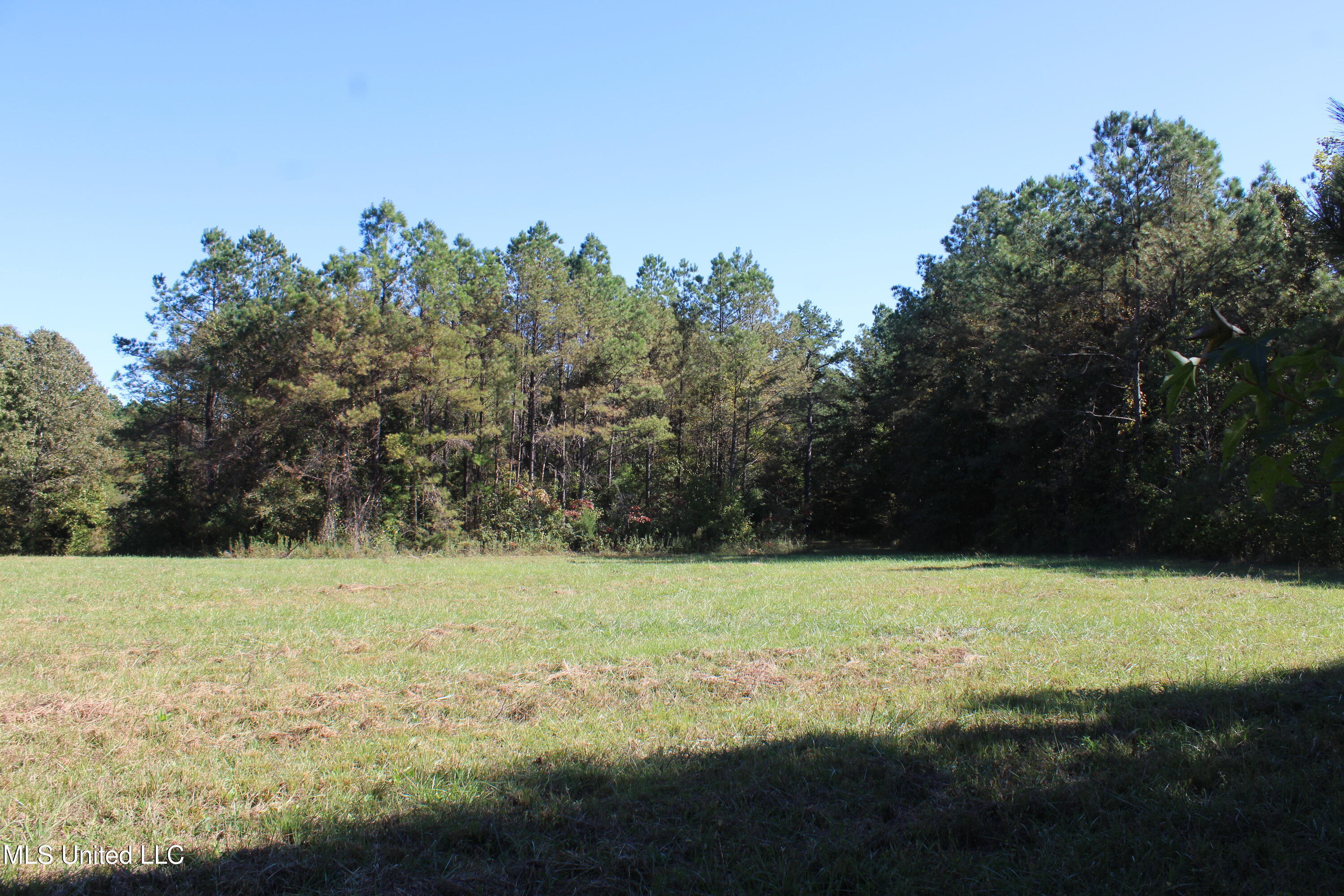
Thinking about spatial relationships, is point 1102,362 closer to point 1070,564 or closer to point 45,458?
point 1070,564

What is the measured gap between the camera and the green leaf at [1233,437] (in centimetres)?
167

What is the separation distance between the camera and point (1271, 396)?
1.81 m

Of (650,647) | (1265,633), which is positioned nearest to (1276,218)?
(1265,633)

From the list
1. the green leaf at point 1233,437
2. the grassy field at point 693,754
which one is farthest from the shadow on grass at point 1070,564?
the green leaf at point 1233,437

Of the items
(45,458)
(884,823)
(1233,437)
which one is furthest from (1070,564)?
(45,458)

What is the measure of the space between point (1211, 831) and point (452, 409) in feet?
96.0

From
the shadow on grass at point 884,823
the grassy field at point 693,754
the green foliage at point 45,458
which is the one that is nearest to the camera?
the shadow on grass at point 884,823

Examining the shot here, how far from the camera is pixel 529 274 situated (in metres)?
29.8

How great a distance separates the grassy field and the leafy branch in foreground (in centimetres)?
197

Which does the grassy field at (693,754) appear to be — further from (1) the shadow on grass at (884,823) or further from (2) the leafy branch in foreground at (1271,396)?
(2) the leafy branch in foreground at (1271,396)

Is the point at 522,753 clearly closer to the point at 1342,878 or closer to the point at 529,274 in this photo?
the point at 1342,878

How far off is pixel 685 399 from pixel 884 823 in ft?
111

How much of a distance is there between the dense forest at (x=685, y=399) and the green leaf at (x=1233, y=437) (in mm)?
18794

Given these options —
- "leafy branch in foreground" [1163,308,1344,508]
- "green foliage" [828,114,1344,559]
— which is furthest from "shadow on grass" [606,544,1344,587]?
"leafy branch in foreground" [1163,308,1344,508]
